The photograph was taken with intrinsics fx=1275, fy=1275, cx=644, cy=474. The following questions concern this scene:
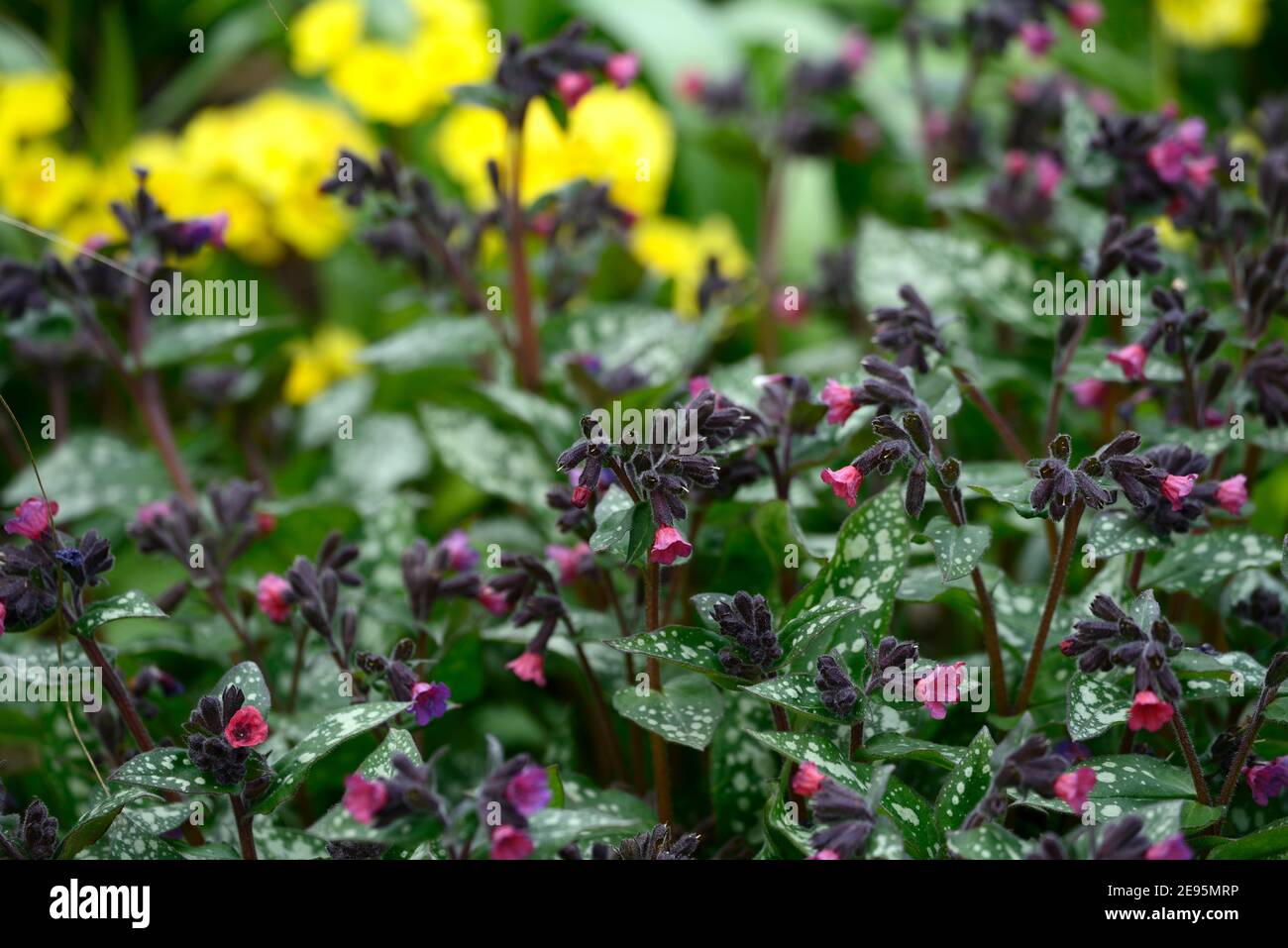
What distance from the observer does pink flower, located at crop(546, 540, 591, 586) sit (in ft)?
3.58

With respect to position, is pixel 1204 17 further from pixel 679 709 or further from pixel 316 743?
pixel 316 743

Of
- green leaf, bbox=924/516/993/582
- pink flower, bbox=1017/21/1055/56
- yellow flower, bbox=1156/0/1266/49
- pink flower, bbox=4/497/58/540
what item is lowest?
green leaf, bbox=924/516/993/582

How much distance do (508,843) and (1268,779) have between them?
55 cm

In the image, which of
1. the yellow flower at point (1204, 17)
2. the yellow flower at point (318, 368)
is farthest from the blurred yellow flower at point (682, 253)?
the yellow flower at point (1204, 17)

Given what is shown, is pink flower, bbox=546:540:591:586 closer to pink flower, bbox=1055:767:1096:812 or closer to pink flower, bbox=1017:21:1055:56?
pink flower, bbox=1055:767:1096:812

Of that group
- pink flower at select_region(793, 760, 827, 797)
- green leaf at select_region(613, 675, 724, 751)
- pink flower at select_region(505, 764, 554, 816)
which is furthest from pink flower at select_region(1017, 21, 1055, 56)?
pink flower at select_region(505, 764, 554, 816)

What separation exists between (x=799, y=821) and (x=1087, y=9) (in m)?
1.16

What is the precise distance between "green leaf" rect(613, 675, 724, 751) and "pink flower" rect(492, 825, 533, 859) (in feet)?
0.54

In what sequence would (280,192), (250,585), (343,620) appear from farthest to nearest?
1. (280,192)
2. (250,585)
3. (343,620)

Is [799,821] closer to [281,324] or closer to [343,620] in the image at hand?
[343,620]

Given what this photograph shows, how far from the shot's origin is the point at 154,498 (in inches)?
59.2

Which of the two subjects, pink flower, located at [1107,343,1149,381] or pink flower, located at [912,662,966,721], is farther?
pink flower, located at [1107,343,1149,381]

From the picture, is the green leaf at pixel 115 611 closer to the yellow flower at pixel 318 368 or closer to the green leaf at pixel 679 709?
the green leaf at pixel 679 709
